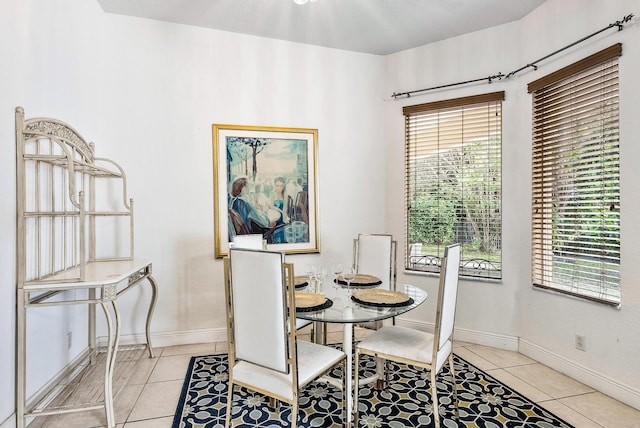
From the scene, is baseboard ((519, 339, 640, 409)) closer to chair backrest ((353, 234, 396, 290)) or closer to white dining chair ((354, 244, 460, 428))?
white dining chair ((354, 244, 460, 428))

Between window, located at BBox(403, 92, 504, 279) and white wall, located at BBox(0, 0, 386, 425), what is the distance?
15.5 inches

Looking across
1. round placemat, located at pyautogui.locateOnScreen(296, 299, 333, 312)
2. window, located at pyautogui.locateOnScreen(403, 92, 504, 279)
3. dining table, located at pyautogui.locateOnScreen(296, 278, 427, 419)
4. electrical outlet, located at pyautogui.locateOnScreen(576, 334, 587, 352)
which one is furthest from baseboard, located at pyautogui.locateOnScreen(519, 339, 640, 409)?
round placemat, located at pyautogui.locateOnScreen(296, 299, 333, 312)

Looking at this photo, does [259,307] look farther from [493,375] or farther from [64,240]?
[493,375]

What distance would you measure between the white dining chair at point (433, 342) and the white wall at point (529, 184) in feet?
3.81

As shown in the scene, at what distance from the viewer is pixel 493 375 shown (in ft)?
8.87

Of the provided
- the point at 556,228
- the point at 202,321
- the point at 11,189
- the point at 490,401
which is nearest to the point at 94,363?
the point at 202,321

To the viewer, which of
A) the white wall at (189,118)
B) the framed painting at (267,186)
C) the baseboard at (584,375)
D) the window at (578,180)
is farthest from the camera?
the framed painting at (267,186)

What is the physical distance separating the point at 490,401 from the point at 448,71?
293 cm

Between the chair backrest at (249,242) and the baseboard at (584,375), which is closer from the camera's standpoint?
the baseboard at (584,375)

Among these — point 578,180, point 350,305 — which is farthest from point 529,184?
point 350,305

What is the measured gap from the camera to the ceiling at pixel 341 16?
2977 mm

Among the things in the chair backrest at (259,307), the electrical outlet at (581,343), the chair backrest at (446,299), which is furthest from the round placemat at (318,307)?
the electrical outlet at (581,343)

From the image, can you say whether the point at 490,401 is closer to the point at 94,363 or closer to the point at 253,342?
the point at 253,342

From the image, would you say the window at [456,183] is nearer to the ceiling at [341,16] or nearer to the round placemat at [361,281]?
the ceiling at [341,16]
